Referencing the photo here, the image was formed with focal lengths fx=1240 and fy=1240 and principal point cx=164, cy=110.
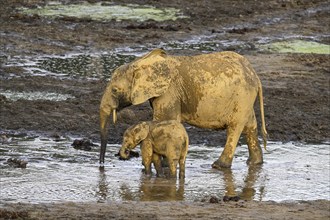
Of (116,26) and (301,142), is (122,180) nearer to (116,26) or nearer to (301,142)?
(301,142)

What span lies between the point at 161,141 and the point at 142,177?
0.52 meters

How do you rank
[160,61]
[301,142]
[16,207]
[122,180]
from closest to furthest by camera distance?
[16,207], [122,180], [160,61], [301,142]

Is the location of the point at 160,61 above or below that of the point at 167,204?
above

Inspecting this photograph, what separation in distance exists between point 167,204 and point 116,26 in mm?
15623

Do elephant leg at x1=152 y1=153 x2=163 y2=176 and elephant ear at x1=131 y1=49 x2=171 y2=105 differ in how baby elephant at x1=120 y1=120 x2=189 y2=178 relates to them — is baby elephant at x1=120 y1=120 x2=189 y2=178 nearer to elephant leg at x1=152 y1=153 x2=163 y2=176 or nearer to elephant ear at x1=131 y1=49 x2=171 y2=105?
elephant leg at x1=152 y1=153 x2=163 y2=176

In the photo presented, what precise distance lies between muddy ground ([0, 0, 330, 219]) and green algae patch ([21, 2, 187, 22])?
0.49 meters

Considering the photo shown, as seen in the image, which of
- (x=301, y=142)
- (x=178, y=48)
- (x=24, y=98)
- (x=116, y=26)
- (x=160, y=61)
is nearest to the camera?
(x=160, y=61)

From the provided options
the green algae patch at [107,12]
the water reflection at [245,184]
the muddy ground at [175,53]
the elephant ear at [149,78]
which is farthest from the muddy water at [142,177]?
the green algae patch at [107,12]

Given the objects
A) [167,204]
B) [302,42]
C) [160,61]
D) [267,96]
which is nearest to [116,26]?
[302,42]

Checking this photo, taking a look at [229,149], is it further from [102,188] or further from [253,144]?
[102,188]

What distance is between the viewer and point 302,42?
90.7 feet

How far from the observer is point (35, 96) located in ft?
65.2

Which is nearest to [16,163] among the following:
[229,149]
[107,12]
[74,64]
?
[229,149]

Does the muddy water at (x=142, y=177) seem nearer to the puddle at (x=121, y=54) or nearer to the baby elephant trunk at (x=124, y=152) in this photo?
the baby elephant trunk at (x=124, y=152)
